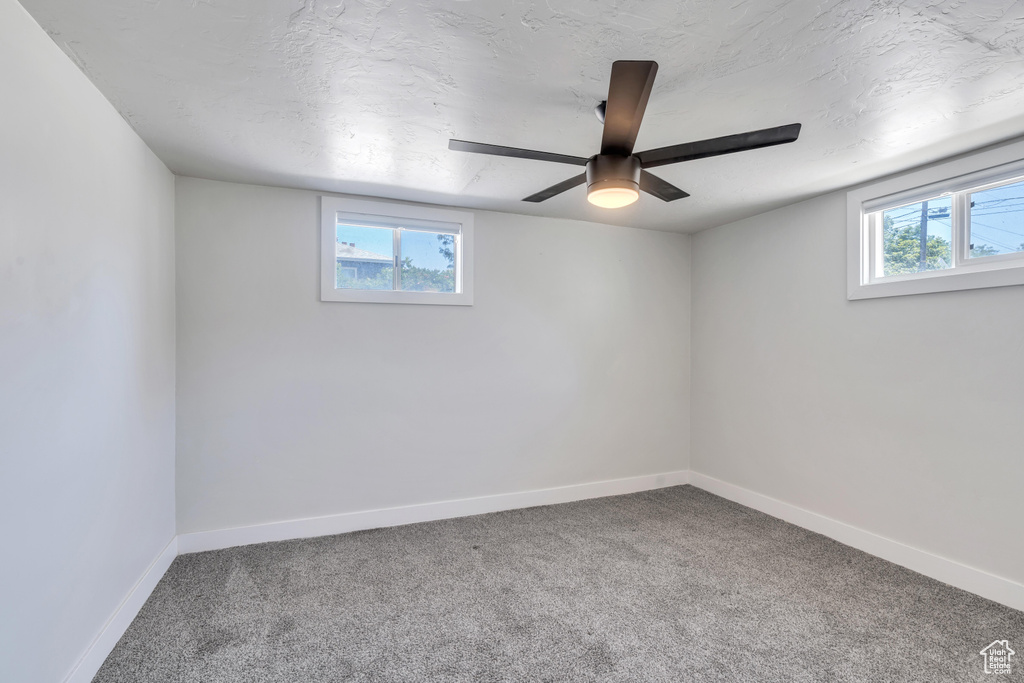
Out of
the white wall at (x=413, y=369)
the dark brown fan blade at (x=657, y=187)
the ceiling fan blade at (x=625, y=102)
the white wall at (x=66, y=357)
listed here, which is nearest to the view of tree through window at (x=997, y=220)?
the dark brown fan blade at (x=657, y=187)

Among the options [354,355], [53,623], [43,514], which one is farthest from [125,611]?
[354,355]

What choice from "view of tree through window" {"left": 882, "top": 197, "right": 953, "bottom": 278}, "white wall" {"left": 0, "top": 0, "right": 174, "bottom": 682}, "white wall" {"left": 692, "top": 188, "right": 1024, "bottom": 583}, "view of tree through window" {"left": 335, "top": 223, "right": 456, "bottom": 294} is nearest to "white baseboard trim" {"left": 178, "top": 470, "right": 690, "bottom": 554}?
"white wall" {"left": 0, "top": 0, "right": 174, "bottom": 682}

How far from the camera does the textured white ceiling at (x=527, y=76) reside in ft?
4.90

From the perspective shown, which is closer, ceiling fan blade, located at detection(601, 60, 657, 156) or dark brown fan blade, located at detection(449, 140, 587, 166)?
ceiling fan blade, located at detection(601, 60, 657, 156)

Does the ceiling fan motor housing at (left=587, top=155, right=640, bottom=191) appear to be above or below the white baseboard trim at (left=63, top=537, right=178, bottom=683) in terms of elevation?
above

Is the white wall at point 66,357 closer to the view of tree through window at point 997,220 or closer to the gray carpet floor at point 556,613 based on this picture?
the gray carpet floor at point 556,613

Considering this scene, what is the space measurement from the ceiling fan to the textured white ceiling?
235 mm

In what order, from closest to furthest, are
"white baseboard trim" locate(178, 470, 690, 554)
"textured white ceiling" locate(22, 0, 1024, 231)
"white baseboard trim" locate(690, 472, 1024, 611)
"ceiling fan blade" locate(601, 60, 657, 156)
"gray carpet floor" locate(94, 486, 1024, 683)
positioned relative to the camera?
"ceiling fan blade" locate(601, 60, 657, 156) → "textured white ceiling" locate(22, 0, 1024, 231) → "gray carpet floor" locate(94, 486, 1024, 683) → "white baseboard trim" locate(690, 472, 1024, 611) → "white baseboard trim" locate(178, 470, 690, 554)

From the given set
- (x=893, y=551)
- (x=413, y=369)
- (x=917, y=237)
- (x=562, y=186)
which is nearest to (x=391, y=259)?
(x=413, y=369)

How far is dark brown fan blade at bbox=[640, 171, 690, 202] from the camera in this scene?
2.06m

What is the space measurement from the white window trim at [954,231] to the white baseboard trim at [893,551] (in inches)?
58.5

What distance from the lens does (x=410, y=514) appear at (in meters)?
3.45

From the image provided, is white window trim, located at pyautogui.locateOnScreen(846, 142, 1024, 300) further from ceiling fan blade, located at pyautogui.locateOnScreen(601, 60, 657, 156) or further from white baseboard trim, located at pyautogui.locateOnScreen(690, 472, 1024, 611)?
ceiling fan blade, located at pyautogui.locateOnScreen(601, 60, 657, 156)

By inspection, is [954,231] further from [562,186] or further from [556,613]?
[556,613]
